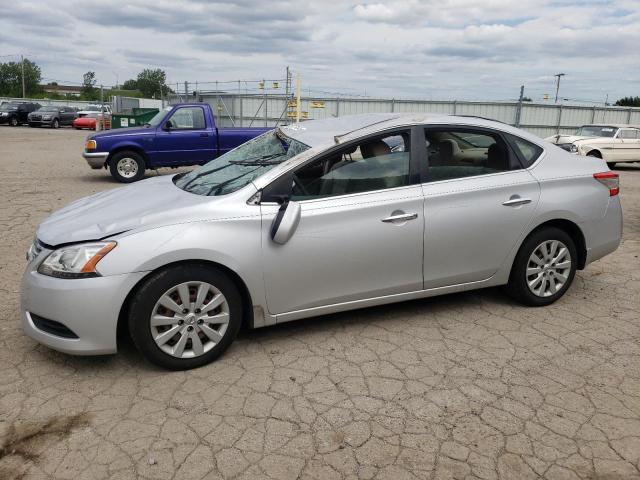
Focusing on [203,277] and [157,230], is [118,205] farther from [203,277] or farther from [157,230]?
[203,277]

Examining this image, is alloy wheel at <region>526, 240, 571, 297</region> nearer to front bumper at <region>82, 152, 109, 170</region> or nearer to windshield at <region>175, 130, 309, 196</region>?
windshield at <region>175, 130, 309, 196</region>

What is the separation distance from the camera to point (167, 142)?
11.6 meters

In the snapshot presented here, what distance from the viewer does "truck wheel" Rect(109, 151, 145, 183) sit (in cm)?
1166

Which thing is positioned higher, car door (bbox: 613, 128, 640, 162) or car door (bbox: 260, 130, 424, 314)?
car door (bbox: 613, 128, 640, 162)

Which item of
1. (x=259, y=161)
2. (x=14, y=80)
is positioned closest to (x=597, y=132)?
(x=259, y=161)

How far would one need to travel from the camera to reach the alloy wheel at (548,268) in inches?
178

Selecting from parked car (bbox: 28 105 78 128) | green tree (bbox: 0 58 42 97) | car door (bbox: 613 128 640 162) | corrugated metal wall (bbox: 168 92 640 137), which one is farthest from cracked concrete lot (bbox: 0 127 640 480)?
green tree (bbox: 0 58 42 97)

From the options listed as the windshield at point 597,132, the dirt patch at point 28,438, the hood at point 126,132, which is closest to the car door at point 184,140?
the hood at point 126,132

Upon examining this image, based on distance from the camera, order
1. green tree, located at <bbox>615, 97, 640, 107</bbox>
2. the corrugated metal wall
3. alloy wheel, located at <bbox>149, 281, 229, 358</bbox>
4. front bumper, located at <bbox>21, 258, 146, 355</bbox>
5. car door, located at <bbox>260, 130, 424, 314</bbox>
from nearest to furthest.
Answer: front bumper, located at <bbox>21, 258, 146, 355</bbox>, alloy wheel, located at <bbox>149, 281, 229, 358</bbox>, car door, located at <bbox>260, 130, 424, 314</bbox>, the corrugated metal wall, green tree, located at <bbox>615, 97, 640, 107</bbox>

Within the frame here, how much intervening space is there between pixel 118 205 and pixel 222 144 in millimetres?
7963

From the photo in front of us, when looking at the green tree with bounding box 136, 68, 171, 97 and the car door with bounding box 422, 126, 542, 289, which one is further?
the green tree with bounding box 136, 68, 171, 97

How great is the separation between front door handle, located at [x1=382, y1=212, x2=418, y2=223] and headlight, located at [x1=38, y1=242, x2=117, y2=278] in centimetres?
179

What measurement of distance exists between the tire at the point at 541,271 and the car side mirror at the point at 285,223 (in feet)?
6.36

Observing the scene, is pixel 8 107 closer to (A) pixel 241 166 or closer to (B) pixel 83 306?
(A) pixel 241 166
